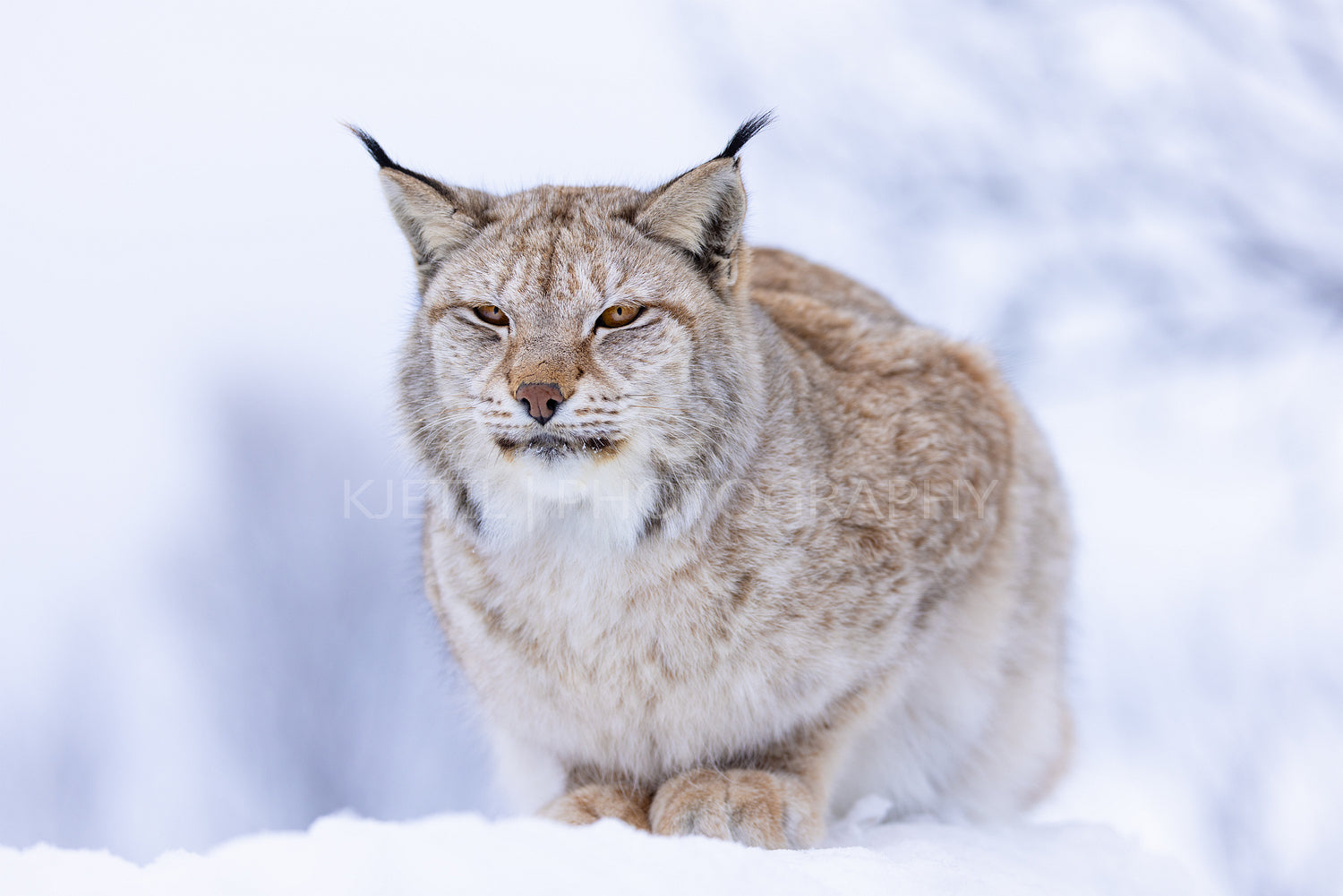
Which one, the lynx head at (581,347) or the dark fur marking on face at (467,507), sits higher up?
the lynx head at (581,347)

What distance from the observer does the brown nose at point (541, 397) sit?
110 inches

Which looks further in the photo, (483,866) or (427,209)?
(427,209)

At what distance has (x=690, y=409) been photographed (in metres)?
3.09

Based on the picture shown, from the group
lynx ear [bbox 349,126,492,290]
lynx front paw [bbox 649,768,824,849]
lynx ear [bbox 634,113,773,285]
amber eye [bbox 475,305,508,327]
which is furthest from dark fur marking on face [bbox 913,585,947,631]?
lynx ear [bbox 349,126,492,290]

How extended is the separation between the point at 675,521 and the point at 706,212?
86cm

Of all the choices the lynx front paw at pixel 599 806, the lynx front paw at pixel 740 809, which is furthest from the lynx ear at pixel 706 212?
the lynx front paw at pixel 599 806

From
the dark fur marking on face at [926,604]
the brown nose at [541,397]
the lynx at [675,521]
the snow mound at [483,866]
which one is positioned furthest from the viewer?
the dark fur marking on face at [926,604]

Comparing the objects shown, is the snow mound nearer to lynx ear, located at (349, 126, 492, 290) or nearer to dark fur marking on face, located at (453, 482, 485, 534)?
dark fur marking on face, located at (453, 482, 485, 534)

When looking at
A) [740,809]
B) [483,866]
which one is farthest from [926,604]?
[483,866]

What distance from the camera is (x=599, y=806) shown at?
10.9ft

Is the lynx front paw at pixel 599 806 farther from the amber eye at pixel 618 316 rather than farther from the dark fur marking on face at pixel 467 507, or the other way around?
the amber eye at pixel 618 316

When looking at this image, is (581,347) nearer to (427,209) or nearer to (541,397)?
(541,397)

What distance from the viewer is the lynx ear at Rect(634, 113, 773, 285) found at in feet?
10.3

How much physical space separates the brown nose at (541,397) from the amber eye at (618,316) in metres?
0.35
